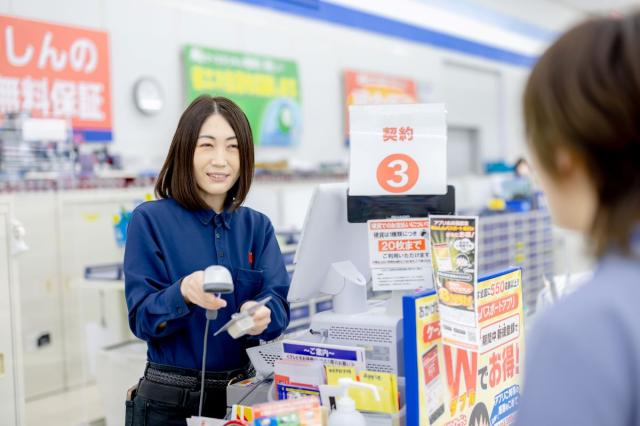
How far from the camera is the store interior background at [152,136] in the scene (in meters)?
4.24

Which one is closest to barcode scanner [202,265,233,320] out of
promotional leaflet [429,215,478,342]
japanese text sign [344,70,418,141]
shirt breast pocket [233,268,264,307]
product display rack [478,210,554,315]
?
shirt breast pocket [233,268,264,307]

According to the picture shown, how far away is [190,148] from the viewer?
5.33 feet

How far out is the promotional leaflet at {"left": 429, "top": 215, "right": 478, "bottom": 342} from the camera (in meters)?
1.38

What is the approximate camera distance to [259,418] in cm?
118

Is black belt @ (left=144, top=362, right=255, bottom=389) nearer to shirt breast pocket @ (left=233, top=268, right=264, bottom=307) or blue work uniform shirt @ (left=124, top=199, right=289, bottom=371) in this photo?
blue work uniform shirt @ (left=124, top=199, right=289, bottom=371)

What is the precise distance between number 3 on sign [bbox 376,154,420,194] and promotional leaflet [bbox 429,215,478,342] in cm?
22

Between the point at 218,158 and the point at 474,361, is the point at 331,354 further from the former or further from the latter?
the point at 218,158

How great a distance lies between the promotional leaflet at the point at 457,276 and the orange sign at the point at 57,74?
12.6ft

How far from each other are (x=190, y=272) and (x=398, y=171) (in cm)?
59

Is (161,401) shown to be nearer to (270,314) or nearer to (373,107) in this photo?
(270,314)

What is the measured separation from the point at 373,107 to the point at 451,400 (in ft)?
2.42

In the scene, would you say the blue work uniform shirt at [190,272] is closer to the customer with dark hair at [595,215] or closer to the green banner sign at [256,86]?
the customer with dark hair at [595,215]

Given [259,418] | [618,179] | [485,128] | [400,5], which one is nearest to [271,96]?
[400,5]

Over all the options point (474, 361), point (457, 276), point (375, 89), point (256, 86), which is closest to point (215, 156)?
point (457, 276)
